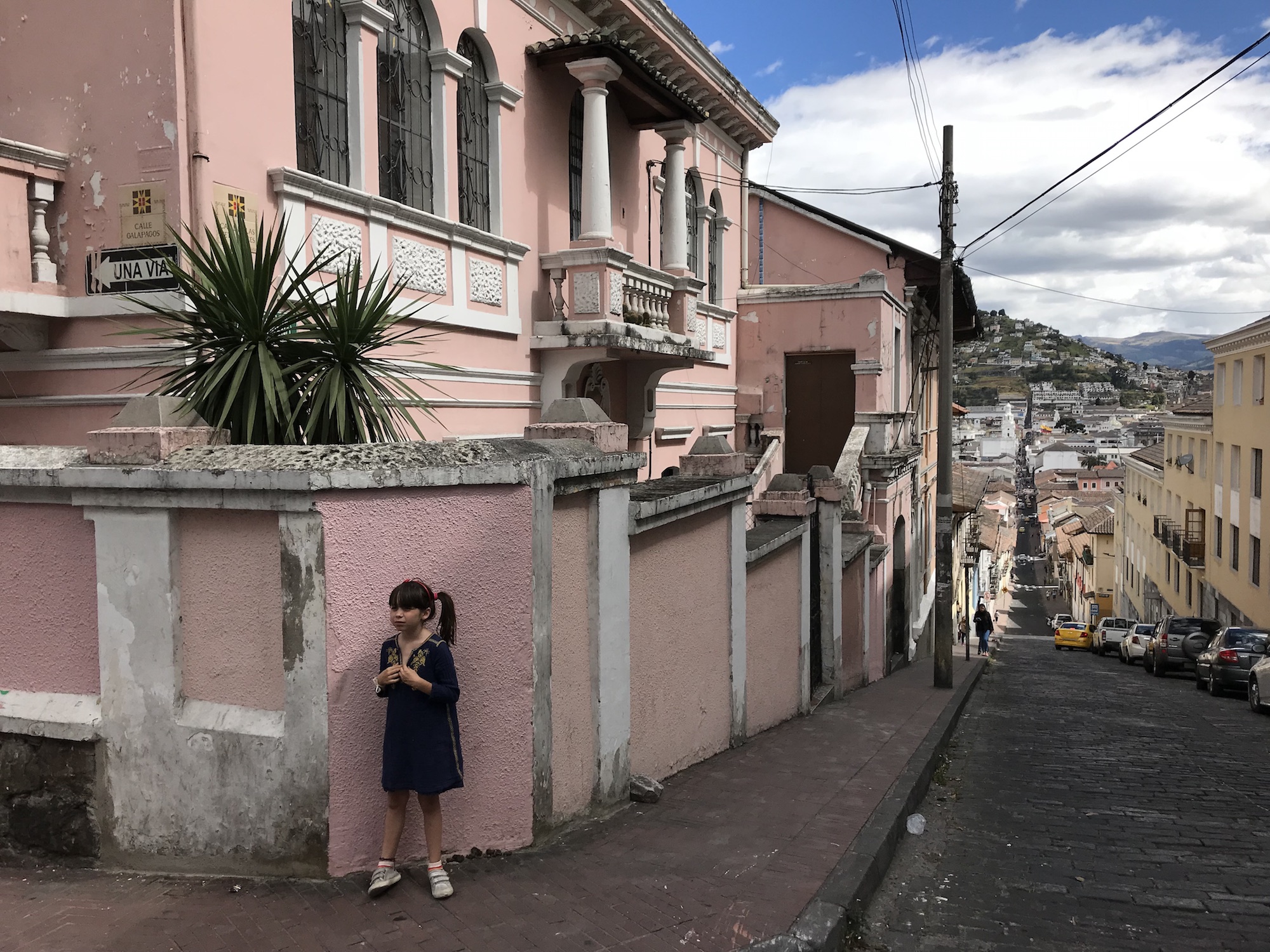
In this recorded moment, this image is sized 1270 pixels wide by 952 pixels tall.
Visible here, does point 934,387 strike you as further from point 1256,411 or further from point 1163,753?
point 1163,753

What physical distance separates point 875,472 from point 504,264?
8.35m

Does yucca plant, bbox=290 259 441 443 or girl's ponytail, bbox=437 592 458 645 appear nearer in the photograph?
girl's ponytail, bbox=437 592 458 645

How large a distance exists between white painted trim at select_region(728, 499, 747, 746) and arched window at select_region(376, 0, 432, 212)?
14.7 feet

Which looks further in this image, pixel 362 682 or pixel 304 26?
pixel 304 26

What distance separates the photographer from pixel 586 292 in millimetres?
11188

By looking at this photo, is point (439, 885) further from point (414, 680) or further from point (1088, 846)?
point (1088, 846)

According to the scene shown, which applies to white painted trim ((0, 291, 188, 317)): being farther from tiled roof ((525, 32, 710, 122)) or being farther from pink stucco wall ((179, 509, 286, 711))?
tiled roof ((525, 32, 710, 122))

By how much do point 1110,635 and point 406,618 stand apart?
126 feet

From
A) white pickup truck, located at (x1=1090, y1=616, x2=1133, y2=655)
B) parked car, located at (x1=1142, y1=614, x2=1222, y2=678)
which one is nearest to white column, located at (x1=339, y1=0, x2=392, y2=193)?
parked car, located at (x1=1142, y1=614, x2=1222, y2=678)

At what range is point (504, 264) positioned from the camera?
10609 mm

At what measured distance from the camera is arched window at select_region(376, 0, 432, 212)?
902 centimetres

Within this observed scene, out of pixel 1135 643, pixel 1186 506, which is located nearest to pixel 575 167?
pixel 1135 643

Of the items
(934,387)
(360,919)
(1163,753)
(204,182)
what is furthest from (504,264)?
(934,387)

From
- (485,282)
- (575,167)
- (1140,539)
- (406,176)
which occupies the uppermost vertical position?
(575,167)
